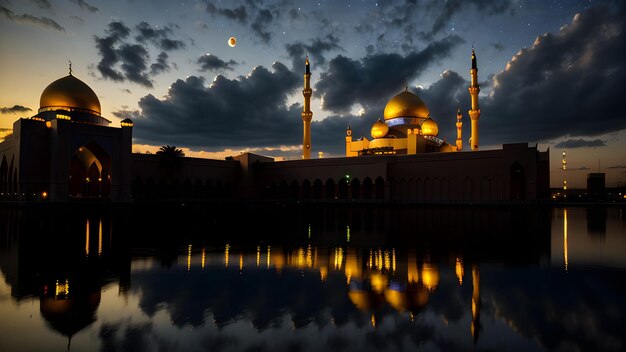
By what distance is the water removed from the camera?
12.1 feet

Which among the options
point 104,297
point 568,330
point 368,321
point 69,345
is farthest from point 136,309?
point 568,330

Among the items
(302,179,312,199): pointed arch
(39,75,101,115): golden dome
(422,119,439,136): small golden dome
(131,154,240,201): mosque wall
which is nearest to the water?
(39,75,101,115): golden dome

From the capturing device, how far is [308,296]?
5086 millimetres

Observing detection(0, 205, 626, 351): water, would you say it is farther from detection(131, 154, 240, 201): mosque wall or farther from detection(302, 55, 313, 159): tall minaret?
detection(302, 55, 313, 159): tall minaret

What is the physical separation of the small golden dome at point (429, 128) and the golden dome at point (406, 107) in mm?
1753

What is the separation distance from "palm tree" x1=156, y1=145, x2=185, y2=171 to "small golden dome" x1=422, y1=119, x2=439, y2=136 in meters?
23.7

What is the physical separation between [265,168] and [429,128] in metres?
17.2

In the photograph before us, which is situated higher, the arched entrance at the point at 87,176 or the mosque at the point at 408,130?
the mosque at the point at 408,130

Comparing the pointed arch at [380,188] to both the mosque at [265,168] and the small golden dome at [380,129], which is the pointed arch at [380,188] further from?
the small golden dome at [380,129]

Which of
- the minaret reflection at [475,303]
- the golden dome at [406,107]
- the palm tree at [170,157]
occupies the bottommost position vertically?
the minaret reflection at [475,303]

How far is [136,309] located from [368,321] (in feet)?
7.87

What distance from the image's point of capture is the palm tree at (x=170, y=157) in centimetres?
Result: 3812

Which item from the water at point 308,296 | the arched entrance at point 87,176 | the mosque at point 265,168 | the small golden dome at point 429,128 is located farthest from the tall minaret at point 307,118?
the water at point 308,296

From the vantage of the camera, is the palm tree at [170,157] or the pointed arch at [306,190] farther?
the pointed arch at [306,190]
